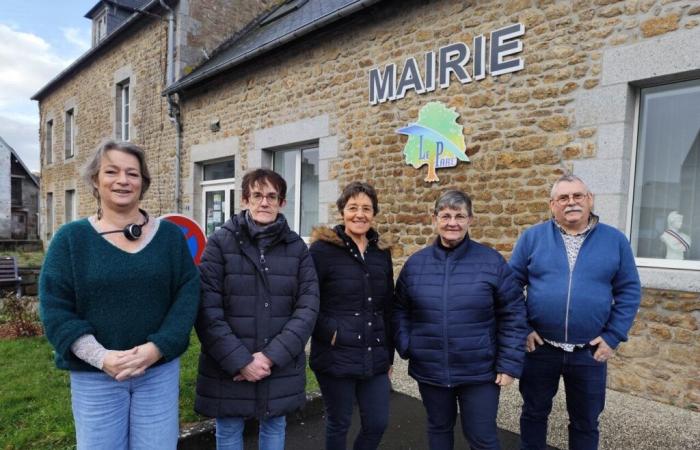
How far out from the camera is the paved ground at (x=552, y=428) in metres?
2.95

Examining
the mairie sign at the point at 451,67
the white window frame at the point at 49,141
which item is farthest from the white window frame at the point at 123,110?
the mairie sign at the point at 451,67

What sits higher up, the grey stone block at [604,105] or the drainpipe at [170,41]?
the drainpipe at [170,41]

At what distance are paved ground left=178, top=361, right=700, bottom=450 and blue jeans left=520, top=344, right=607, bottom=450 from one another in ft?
1.73

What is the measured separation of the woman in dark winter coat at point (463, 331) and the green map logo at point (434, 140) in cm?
280

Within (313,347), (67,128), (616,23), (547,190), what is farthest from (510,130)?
(67,128)

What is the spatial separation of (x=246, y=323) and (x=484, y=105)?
3712mm

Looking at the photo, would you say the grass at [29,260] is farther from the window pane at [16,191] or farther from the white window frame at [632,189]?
the window pane at [16,191]

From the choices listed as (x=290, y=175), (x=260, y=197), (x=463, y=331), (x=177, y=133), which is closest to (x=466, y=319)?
(x=463, y=331)

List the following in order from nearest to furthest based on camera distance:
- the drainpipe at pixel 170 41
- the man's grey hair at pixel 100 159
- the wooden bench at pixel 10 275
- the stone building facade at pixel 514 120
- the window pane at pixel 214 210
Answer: the man's grey hair at pixel 100 159 → the stone building facade at pixel 514 120 → the wooden bench at pixel 10 275 → the window pane at pixel 214 210 → the drainpipe at pixel 170 41

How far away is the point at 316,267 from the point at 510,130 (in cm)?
308

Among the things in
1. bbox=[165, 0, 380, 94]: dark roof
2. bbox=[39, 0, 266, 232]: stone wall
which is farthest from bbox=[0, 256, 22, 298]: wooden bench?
bbox=[165, 0, 380, 94]: dark roof

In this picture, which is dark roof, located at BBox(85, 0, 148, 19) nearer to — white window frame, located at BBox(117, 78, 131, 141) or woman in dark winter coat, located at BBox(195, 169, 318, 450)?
white window frame, located at BBox(117, 78, 131, 141)

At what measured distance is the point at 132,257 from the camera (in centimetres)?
182

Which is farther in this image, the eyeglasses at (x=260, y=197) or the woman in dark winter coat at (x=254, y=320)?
the eyeglasses at (x=260, y=197)
